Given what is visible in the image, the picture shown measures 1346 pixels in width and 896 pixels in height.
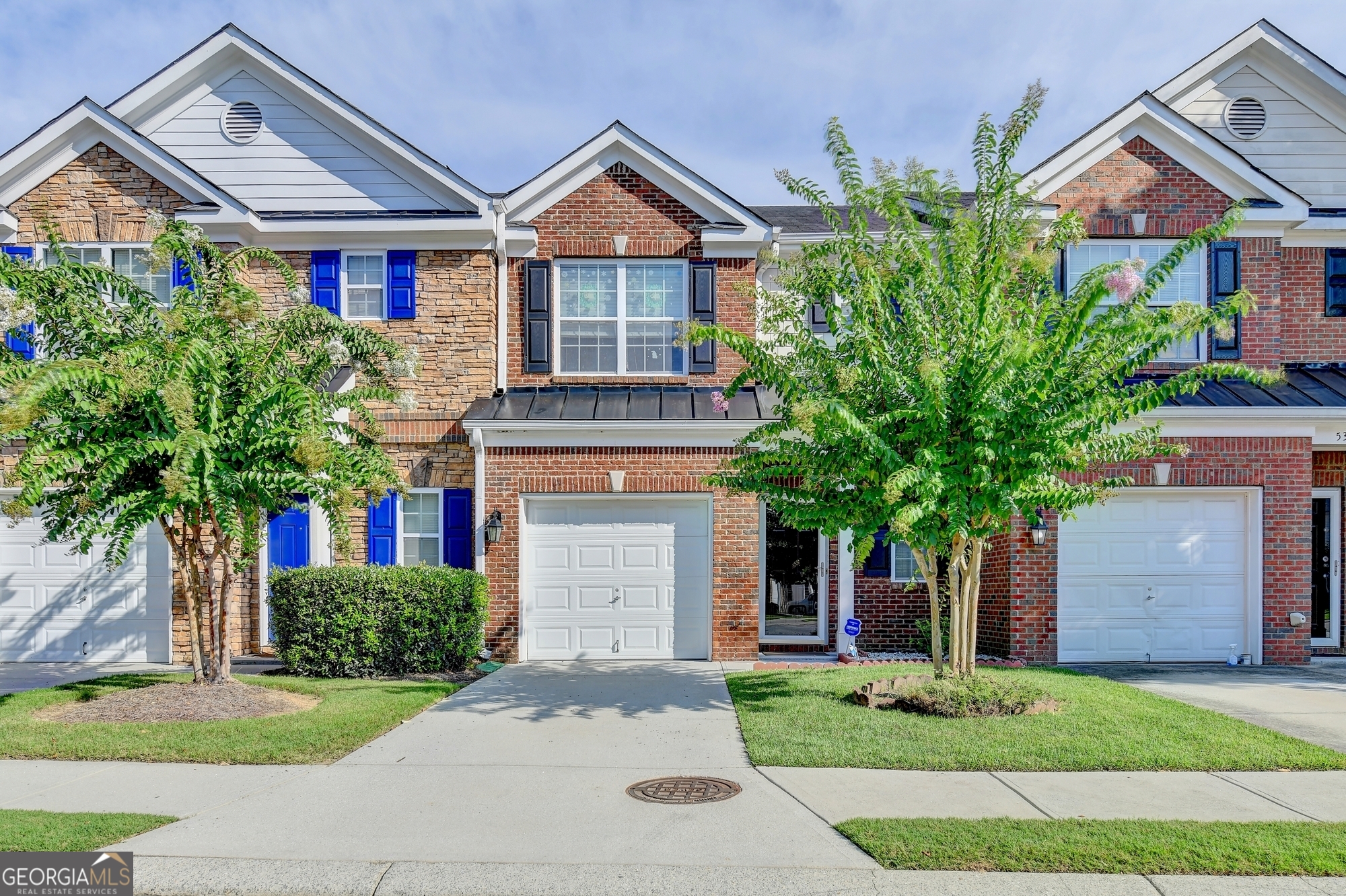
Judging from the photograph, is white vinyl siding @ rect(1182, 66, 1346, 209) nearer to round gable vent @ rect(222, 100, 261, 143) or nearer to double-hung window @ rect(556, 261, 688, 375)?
double-hung window @ rect(556, 261, 688, 375)

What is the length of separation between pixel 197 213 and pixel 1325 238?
52.2 ft

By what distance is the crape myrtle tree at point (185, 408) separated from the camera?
25.3 ft

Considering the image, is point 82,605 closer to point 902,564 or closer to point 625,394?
point 625,394

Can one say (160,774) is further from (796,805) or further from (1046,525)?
(1046,525)

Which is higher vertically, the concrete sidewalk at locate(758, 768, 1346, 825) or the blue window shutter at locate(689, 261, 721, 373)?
the blue window shutter at locate(689, 261, 721, 373)

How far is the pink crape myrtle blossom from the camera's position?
836cm

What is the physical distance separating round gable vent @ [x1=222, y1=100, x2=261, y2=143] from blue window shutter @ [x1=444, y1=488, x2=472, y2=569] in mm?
6257

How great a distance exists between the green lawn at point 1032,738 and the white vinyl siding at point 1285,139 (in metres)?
9.21

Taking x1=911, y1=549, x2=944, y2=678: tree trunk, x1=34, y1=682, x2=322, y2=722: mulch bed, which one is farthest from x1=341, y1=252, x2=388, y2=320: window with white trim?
x1=911, y1=549, x2=944, y2=678: tree trunk

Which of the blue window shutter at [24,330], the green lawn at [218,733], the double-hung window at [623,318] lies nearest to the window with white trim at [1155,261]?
the double-hung window at [623,318]

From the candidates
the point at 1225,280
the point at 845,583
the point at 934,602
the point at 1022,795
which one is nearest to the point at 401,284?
the point at 845,583

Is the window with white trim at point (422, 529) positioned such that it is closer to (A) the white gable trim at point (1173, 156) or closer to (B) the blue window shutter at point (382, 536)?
(B) the blue window shutter at point (382, 536)

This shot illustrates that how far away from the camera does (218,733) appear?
25.6ft

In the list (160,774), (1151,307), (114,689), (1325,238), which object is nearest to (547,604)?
(114,689)
